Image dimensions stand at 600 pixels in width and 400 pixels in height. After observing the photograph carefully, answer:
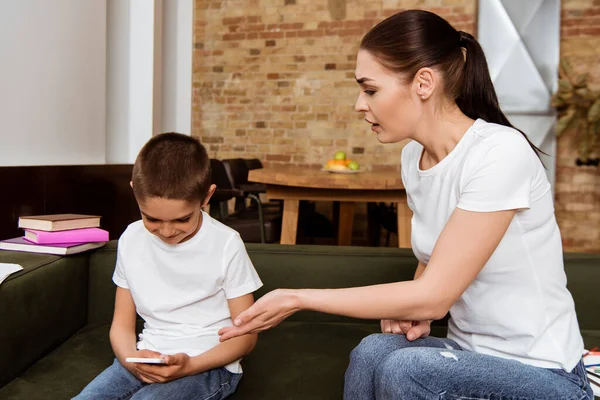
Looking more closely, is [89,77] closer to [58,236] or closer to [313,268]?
[58,236]

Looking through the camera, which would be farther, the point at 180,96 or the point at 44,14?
the point at 180,96

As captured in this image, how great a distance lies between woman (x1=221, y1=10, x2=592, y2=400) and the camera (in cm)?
118

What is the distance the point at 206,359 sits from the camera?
142cm

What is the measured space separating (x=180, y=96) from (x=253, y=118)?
206 centimetres

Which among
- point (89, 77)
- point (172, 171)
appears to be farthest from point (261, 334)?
point (89, 77)

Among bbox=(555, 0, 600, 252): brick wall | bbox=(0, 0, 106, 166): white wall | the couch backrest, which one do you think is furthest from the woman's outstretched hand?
bbox=(555, 0, 600, 252): brick wall

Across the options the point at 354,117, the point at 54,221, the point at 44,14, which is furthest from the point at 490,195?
the point at 354,117

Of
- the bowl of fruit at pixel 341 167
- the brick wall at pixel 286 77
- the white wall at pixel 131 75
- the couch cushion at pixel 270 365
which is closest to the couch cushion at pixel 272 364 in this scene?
the couch cushion at pixel 270 365

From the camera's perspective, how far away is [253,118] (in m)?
6.29

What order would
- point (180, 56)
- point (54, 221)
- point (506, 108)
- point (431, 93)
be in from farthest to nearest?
point (506, 108) → point (180, 56) → point (54, 221) → point (431, 93)

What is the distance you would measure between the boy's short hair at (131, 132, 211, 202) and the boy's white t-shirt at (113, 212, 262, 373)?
144mm

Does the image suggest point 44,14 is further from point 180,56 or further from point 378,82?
point 378,82

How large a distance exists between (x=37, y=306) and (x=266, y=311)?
0.84 m

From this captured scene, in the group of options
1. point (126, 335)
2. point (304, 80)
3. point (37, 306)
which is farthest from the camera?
point (304, 80)
